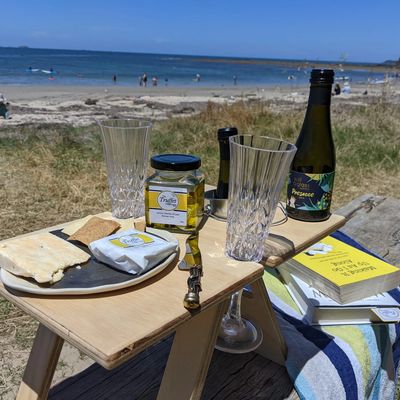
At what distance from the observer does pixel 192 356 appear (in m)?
0.91

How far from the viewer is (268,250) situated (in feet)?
3.17

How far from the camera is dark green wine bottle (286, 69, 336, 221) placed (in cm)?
114

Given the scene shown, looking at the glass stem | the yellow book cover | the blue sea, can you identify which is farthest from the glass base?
the blue sea

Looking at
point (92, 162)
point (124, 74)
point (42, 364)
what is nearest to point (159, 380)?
point (42, 364)

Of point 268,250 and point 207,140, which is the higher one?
point 268,250

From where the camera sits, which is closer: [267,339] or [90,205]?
[267,339]

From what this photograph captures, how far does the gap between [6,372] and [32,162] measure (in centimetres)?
275

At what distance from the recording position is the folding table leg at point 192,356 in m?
0.89

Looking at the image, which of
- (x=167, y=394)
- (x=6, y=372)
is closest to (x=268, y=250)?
(x=167, y=394)

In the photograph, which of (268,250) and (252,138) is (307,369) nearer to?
(268,250)

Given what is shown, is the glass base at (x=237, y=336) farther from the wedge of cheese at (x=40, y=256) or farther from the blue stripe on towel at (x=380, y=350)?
the wedge of cheese at (x=40, y=256)

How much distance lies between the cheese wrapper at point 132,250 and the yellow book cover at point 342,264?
0.73m

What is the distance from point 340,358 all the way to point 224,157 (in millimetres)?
687

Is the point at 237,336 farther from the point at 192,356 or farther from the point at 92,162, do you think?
the point at 92,162
